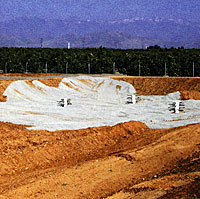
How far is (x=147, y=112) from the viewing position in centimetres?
1891

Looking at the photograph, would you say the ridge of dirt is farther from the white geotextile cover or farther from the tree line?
the tree line

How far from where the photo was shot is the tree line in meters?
41.7

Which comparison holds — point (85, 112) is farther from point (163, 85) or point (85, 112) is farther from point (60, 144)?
point (163, 85)

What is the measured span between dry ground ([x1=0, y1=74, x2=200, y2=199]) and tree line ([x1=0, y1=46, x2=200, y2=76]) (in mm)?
26439

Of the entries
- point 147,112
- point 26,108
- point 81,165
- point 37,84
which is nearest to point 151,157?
point 81,165

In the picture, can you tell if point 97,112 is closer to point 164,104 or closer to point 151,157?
point 164,104

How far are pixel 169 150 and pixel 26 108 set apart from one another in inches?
390

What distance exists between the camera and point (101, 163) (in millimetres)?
11281

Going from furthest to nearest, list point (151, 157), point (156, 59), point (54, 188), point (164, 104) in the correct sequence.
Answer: point (156, 59)
point (164, 104)
point (151, 157)
point (54, 188)

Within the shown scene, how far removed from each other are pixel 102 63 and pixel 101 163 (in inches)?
1396

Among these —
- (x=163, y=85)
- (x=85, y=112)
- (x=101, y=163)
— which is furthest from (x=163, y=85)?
(x=101, y=163)

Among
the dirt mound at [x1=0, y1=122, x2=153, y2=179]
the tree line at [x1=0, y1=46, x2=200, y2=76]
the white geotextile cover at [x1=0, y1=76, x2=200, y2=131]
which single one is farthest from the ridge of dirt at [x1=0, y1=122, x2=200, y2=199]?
the tree line at [x1=0, y1=46, x2=200, y2=76]

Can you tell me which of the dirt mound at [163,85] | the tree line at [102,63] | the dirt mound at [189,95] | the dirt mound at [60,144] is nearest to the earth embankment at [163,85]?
the dirt mound at [163,85]

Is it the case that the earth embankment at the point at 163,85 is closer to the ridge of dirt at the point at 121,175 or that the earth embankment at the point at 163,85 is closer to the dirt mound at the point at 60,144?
the dirt mound at the point at 60,144
